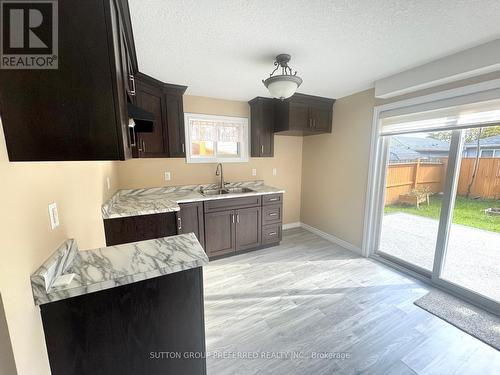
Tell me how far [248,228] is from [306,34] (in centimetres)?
243

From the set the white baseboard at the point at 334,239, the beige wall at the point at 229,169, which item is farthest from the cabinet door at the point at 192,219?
the white baseboard at the point at 334,239

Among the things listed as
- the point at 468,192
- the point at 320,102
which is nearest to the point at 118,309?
the point at 468,192

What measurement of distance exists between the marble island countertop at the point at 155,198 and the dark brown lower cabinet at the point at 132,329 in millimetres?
1335

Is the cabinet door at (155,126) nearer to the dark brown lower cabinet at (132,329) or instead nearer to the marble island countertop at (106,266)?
the marble island countertop at (106,266)

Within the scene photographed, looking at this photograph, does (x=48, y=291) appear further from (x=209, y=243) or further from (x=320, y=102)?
(x=320, y=102)

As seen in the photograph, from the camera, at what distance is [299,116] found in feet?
10.7

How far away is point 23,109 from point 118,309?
877 millimetres

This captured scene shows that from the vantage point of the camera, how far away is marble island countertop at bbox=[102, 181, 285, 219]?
220 centimetres

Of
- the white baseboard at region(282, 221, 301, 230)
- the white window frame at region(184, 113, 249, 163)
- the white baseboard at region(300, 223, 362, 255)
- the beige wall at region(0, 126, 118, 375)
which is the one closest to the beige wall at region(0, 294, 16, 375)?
the beige wall at region(0, 126, 118, 375)

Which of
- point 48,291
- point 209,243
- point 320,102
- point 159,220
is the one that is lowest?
point 209,243

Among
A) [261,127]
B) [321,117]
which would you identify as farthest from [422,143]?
[261,127]

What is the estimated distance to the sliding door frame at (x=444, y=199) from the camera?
2.06 meters

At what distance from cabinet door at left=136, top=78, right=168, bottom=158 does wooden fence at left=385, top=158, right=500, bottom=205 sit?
122 inches

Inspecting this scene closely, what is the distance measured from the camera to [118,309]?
0.96m
